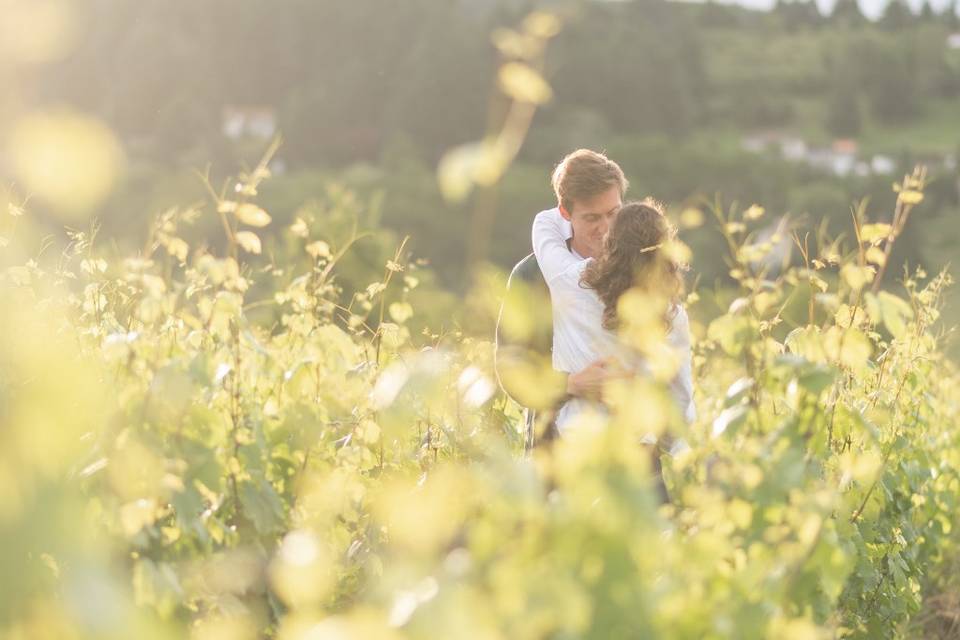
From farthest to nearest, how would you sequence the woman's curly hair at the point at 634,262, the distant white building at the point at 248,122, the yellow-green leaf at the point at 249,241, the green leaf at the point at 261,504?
the distant white building at the point at 248,122, the woman's curly hair at the point at 634,262, the green leaf at the point at 261,504, the yellow-green leaf at the point at 249,241

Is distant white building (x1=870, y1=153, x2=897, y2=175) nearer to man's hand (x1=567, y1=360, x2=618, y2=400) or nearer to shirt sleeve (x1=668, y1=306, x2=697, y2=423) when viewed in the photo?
shirt sleeve (x1=668, y1=306, x2=697, y2=423)

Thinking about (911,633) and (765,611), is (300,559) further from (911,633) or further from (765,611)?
(911,633)

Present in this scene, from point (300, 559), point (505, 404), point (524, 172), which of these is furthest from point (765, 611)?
point (524, 172)

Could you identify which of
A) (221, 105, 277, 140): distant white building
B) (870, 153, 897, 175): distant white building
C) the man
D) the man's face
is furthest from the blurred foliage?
(870, 153, 897, 175): distant white building

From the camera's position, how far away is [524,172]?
96.1 meters

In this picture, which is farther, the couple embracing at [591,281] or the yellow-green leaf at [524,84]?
the couple embracing at [591,281]

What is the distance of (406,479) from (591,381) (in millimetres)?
707

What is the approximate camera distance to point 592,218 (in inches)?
150

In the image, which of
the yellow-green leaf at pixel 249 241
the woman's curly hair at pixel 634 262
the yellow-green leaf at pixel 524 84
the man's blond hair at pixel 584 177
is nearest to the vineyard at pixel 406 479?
the yellow-green leaf at pixel 249 241

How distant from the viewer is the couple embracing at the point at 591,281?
→ 3.39 m

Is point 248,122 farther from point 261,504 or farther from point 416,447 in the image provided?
point 261,504

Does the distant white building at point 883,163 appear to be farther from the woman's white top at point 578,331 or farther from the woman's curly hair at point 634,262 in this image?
the woman's curly hair at point 634,262

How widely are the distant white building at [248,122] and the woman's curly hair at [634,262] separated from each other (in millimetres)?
88482

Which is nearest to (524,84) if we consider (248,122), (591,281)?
(591,281)
